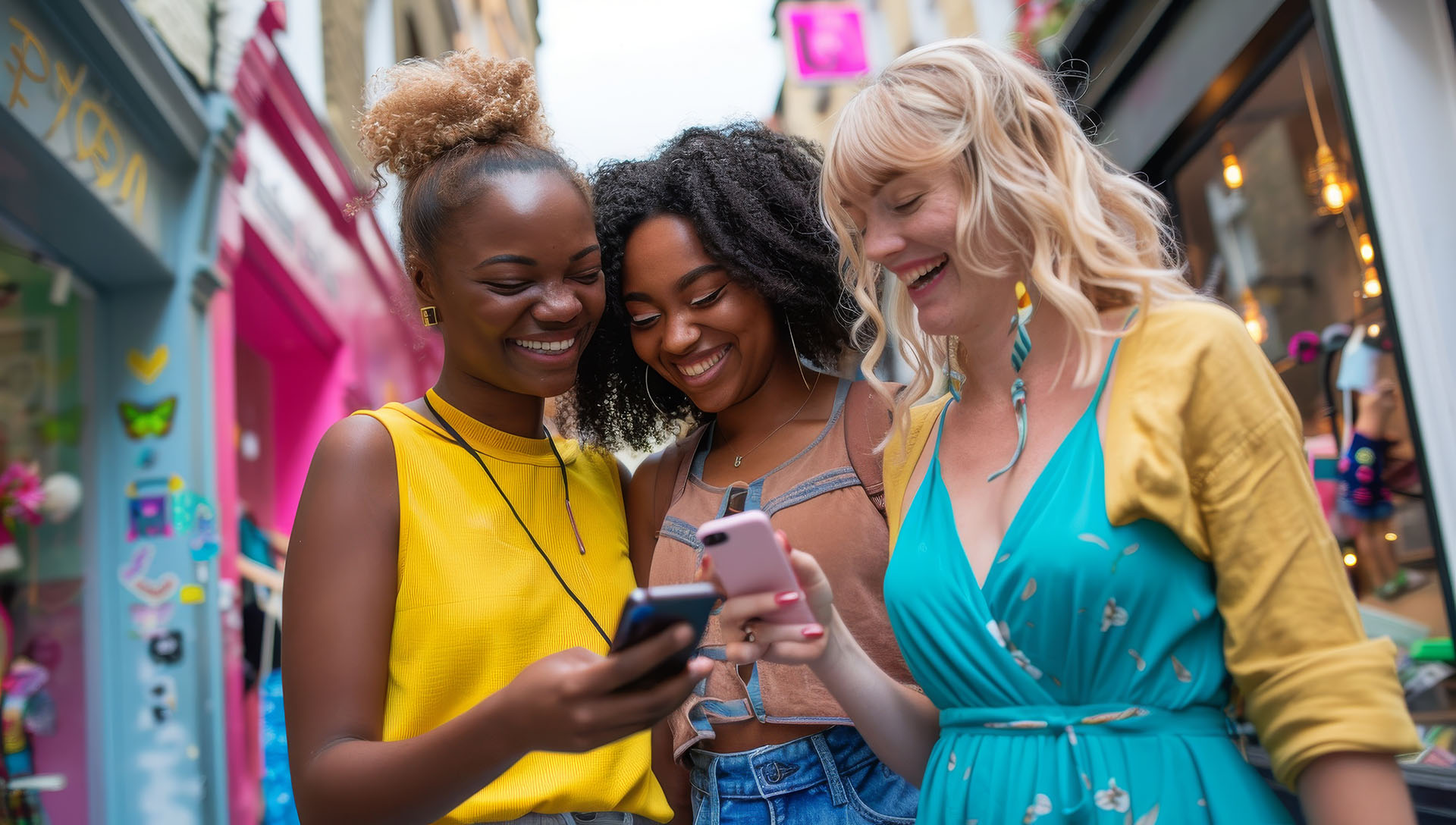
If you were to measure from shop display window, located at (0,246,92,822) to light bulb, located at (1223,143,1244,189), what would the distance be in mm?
4806

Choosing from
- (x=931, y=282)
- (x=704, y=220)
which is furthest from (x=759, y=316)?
(x=931, y=282)

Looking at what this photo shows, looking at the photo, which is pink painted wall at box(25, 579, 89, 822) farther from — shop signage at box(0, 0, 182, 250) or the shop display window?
shop signage at box(0, 0, 182, 250)

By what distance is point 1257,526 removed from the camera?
1.42 m

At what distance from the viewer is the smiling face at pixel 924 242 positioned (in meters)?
1.73

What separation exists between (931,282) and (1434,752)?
8.09 ft

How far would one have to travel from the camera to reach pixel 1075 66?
5.51 meters

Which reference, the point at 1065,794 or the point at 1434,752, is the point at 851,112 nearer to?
the point at 1065,794

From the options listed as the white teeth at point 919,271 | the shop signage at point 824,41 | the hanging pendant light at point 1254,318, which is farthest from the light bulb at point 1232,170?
the shop signage at point 824,41

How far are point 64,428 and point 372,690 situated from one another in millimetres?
3480

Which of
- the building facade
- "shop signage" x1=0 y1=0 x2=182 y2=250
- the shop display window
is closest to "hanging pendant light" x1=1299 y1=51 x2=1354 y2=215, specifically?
the building facade

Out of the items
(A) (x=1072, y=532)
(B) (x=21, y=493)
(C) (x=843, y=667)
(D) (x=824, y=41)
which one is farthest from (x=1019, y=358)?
(D) (x=824, y=41)

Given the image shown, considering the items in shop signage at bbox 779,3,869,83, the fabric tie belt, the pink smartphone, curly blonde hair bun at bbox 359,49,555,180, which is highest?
shop signage at bbox 779,3,869,83

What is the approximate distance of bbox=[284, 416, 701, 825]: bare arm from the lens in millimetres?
1355

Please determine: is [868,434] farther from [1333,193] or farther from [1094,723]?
[1333,193]
